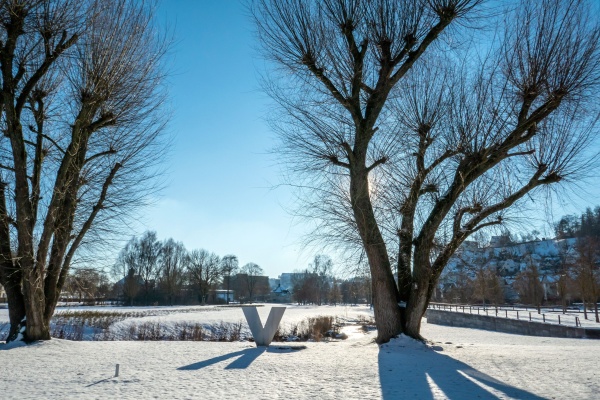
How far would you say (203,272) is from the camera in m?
77.1

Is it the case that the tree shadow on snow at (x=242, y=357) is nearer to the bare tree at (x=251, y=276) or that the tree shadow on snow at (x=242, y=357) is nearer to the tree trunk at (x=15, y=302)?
the tree trunk at (x=15, y=302)

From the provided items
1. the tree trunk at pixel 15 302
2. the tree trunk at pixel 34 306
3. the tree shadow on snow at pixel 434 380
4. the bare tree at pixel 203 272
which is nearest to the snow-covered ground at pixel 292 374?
the tree shadow on snow at pixel 434 380

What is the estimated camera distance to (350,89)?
1083cm

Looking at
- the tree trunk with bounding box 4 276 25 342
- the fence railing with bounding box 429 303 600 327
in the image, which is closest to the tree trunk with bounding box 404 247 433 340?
the tree trunk with bounding box 4 276 25 342

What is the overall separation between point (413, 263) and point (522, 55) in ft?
18.4

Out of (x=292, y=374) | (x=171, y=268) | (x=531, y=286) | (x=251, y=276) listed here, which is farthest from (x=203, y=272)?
(x=292, y=374)

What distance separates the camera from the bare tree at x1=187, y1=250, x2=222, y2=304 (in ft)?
247

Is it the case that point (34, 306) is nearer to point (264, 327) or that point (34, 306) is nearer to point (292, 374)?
point (264, 327)

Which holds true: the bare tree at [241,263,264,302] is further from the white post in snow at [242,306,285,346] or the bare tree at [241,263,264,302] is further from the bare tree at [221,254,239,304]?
the white post in snow at [242,306,285,346]

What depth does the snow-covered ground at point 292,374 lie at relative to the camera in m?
5.45

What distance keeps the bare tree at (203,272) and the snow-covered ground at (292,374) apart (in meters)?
67.2

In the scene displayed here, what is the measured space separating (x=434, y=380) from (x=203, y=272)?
7409 centimetres

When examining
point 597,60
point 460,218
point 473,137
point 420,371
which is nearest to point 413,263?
point 460,218

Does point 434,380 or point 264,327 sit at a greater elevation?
point 264,327
